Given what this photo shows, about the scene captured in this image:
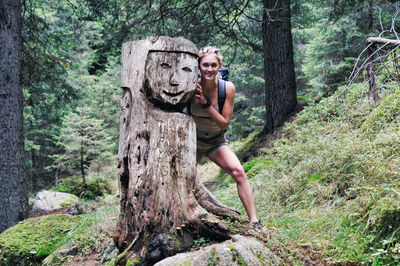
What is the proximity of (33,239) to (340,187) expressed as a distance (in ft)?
17.6

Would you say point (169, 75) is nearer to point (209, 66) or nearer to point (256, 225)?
point (209, 66)

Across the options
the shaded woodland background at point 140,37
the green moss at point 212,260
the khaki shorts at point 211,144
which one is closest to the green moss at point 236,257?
the green moss at point 212,260

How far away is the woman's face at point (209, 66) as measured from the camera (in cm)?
376

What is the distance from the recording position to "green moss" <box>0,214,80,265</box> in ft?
19.0

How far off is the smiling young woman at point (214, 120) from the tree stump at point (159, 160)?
171 millimetres

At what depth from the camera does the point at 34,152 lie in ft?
66.5

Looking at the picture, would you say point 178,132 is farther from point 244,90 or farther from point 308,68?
point 244,90

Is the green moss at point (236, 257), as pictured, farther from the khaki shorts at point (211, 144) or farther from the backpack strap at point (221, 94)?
the backpack strap at point (221, 94)

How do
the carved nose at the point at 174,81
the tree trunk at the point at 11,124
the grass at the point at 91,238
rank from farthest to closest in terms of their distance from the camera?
the tree trunk at the point at 11,124, the grass at the point at 91,238, the carved nose at the point at 174,81

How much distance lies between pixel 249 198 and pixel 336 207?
53.2 inches

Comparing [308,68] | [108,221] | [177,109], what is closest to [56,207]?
[108,221]

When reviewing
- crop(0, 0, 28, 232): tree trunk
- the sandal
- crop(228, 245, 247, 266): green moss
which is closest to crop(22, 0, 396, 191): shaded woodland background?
crop(0, 0, 28, 232): tree trunk

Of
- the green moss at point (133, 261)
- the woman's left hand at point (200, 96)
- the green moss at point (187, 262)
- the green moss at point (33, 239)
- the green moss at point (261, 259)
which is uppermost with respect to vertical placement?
the woman's left hand at point (200, 96)

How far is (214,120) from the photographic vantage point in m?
3.80
